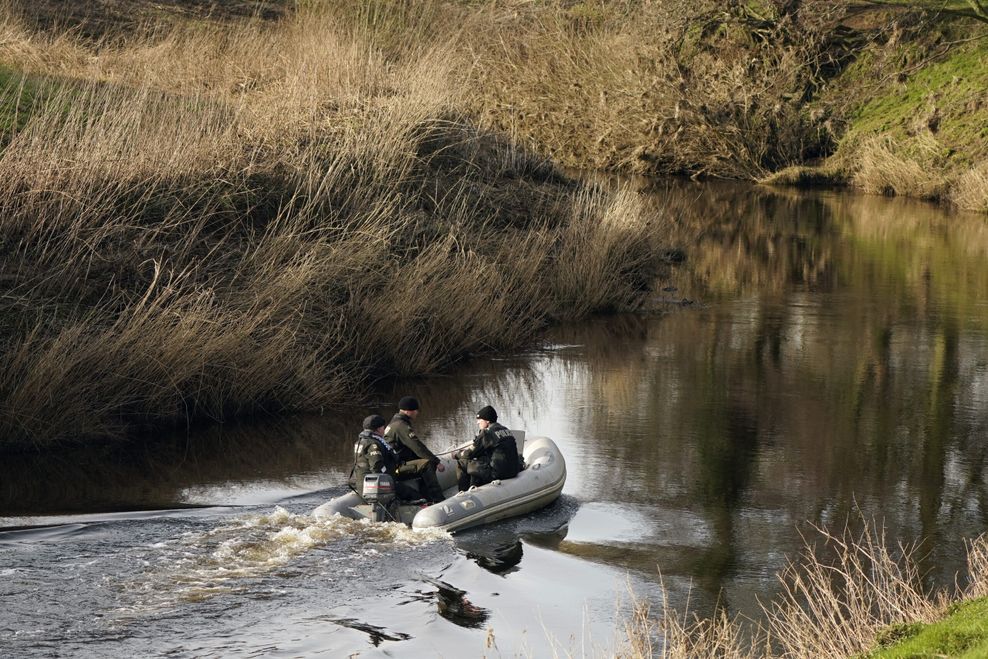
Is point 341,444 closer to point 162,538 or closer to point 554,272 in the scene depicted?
point 162,538

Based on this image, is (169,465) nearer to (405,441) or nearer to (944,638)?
(405,441)

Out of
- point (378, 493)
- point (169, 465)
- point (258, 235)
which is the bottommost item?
point (169, 465)

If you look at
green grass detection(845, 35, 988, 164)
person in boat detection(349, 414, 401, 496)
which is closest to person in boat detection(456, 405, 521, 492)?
person in boat detection(349, 414, 401, 496)

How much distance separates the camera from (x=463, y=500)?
1182 centimetres

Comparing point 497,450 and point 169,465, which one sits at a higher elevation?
point 497,450

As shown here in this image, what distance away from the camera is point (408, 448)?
40.3ft

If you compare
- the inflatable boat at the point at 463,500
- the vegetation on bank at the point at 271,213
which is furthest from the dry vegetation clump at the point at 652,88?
the inflatable boat at the point at 463,500

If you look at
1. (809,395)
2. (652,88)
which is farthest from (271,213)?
(652,88)

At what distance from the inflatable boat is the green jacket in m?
0.39

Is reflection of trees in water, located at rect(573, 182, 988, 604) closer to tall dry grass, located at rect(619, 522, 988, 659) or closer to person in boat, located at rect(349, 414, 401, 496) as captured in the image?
tall dry grass, located at rect(619, 522, 988, 659)

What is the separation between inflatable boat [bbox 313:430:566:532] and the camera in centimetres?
1156

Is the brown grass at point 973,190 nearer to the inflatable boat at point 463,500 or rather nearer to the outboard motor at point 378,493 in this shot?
the inflatable boat at point 463,500

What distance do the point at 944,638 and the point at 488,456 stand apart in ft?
19.2

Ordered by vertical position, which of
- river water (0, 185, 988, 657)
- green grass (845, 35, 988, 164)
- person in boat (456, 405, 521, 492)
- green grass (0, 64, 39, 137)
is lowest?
river water (0, 185, 988, 657)
